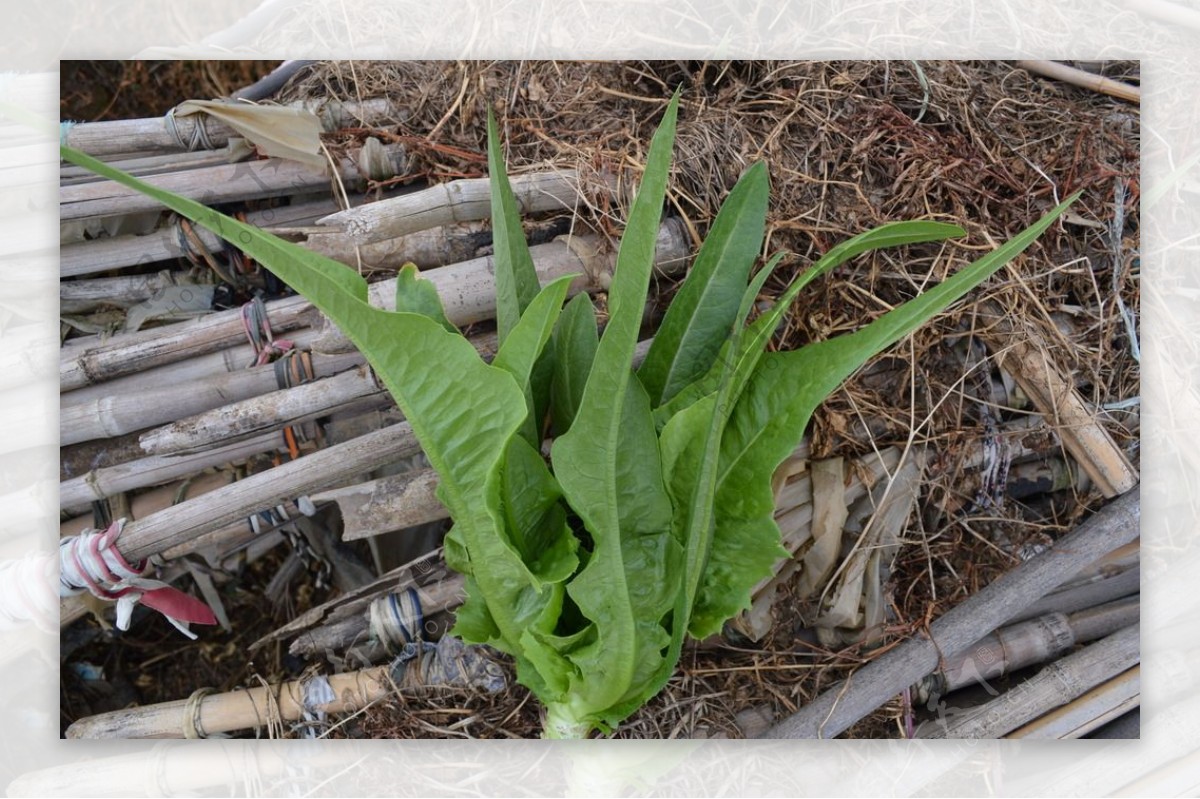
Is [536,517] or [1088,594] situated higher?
[536,517]

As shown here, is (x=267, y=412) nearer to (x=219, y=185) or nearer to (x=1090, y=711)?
(x=219, y=185)

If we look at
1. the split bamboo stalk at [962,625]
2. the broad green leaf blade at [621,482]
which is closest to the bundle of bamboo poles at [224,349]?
the broad green leaf blade at [621,482]

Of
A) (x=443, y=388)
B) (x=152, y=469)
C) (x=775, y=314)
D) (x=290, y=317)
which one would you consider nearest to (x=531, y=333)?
(x=443, y=388)

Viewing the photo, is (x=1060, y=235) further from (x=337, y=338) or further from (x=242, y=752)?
(x=242, y=752)

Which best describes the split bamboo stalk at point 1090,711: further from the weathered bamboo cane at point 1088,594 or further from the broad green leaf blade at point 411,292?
the broad green leaf blade at point 411,292

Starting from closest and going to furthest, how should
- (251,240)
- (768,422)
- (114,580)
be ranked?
(251,240) → (768,422) → (114,580)

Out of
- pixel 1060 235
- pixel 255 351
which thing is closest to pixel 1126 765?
pixel 1060 235
